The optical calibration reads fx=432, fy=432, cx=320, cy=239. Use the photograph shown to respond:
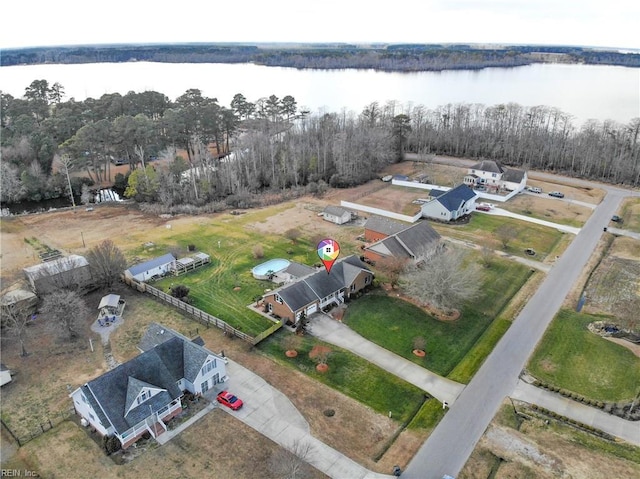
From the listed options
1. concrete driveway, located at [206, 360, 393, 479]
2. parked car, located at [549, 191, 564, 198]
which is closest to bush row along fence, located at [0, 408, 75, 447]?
concrete driveway, located at [206, 360, 393, 479]

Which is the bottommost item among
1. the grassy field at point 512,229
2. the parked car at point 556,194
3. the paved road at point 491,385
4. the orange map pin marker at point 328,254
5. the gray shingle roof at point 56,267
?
the paved road at point 491,385

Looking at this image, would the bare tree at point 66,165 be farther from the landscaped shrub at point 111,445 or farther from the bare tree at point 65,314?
the landscaped shrub at point 111,445

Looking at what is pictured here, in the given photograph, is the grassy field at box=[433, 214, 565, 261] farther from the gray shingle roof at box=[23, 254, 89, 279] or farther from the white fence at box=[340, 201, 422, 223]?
the gray shingle roof at box=[23, 254, 89, 279]

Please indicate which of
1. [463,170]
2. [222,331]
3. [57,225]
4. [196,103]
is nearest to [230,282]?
[222,331]

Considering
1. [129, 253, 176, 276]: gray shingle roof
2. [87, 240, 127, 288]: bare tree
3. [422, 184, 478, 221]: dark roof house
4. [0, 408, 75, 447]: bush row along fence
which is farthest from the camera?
[422, 184, 478, 221]: dark roof house

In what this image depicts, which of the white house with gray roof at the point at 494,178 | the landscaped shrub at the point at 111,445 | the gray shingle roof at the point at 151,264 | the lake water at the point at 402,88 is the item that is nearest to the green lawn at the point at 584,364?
A: the landscaped shrub at the point at 111,445

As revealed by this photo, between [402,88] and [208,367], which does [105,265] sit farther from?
[402,88]
